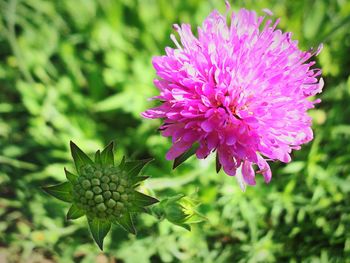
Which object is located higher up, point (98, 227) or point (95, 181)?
point (95, 181)

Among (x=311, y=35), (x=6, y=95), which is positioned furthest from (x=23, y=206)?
(x=311, y=35)

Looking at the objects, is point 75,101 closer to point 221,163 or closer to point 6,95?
point 6,95

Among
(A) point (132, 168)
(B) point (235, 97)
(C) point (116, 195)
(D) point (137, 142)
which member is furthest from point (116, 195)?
(D) point (137, 142)

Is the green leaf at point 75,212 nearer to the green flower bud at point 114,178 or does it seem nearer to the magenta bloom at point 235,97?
the green flower bud at point 114,178

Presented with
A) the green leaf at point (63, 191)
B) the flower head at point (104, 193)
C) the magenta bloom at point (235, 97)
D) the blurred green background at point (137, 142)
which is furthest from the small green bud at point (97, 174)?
the blurred green background at point (137, 142)

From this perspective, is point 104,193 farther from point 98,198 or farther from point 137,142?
point 137,142

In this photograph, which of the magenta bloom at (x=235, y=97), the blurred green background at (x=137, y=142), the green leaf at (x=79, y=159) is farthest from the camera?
the blurred green background at (x=137, y=142)

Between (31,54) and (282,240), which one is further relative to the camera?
(31,54)
